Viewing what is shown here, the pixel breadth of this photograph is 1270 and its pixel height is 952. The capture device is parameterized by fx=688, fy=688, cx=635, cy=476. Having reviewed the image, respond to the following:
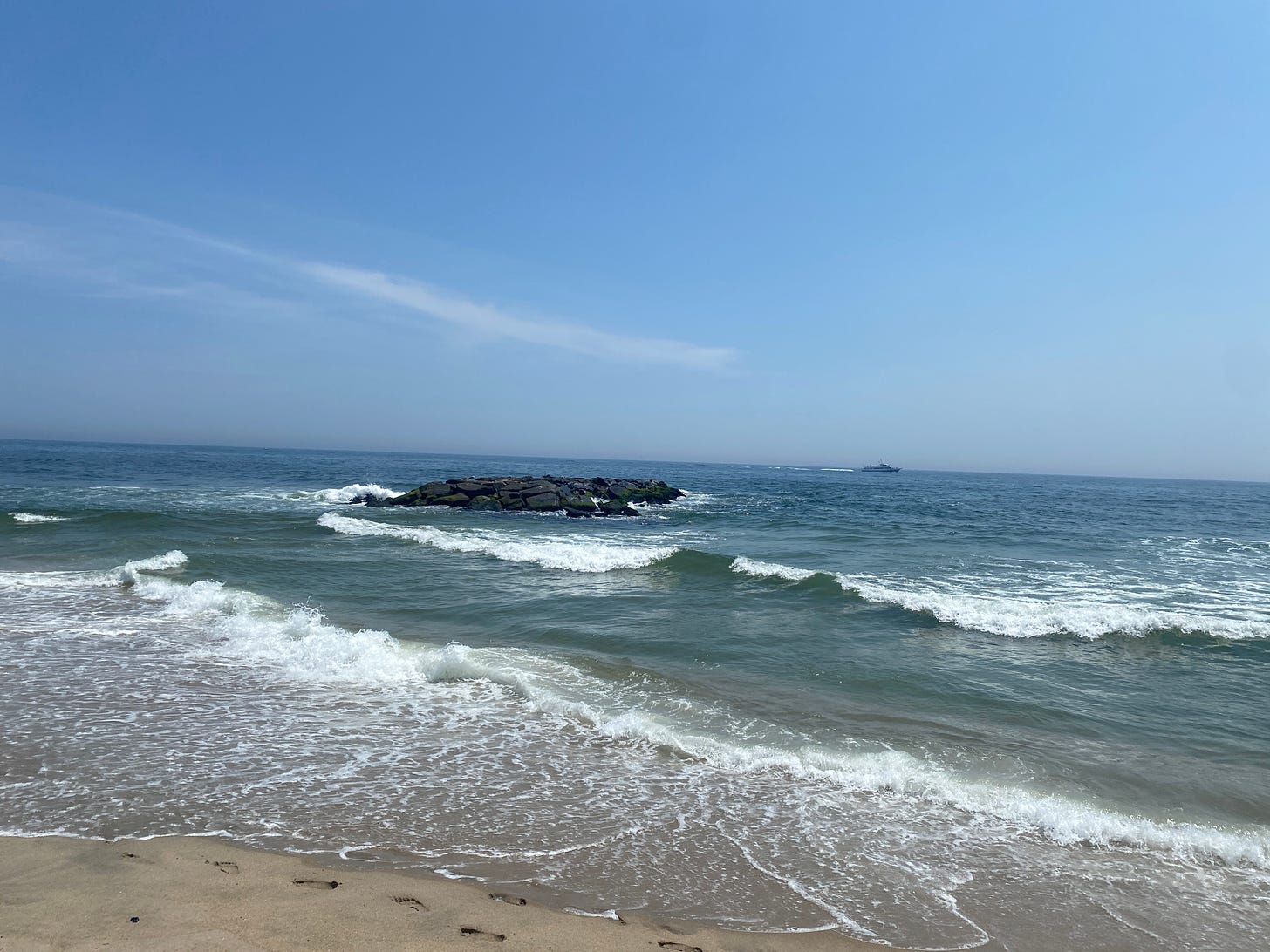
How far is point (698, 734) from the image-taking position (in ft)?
23.8

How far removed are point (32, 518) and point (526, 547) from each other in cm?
1928

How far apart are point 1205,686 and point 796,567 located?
9.76m

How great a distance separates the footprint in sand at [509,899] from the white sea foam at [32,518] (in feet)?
95.8

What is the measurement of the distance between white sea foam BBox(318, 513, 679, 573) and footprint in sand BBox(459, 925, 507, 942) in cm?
1455

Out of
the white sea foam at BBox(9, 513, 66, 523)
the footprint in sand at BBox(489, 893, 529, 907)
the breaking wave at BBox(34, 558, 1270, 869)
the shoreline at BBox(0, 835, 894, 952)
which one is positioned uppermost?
the shoreline at BBox(0, 835, 894, 952)

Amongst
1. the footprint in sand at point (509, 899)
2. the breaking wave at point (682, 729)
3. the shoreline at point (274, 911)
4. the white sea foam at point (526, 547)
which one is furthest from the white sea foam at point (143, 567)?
the footprint in sand at point (509, 899)

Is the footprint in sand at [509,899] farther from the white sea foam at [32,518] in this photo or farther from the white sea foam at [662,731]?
the white sea foam at [32,518]

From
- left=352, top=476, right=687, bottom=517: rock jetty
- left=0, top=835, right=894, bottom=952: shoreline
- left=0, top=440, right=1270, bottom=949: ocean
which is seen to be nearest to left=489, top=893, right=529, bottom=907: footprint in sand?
left=0, top=835, right=894, bottom=952: shoreline

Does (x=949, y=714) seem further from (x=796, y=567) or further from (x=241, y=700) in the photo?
(x=796, y=567)

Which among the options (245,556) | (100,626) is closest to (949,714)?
(100,626)

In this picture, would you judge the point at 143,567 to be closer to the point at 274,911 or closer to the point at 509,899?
the point at 274,911

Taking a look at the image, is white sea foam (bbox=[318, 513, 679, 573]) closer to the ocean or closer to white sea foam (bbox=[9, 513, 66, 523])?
the ocean

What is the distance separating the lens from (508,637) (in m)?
11.2

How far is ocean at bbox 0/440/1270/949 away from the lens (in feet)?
15.4
